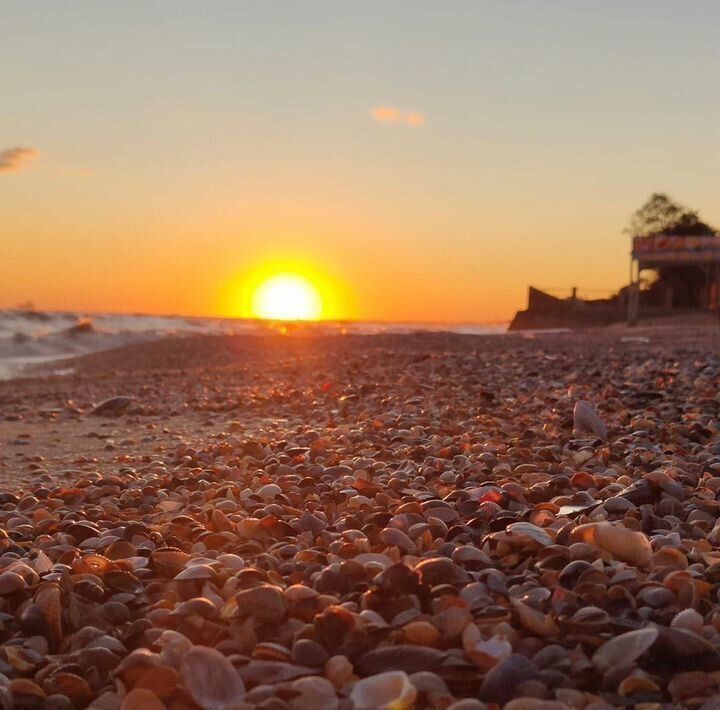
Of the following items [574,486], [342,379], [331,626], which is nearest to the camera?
[331,626]

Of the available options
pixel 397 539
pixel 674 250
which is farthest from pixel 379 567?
pixel 674 250

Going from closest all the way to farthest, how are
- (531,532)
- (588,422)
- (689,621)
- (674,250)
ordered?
(689,621), (531,532), (588,422), (674,250)

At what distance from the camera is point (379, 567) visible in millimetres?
2043

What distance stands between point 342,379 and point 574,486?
5511 millimetres

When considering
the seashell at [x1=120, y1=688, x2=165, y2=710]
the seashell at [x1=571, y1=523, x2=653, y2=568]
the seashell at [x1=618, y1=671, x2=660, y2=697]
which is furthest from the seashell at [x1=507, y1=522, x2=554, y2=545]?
the seashell at [x1=120, y1=688, x2=165, y2=710]

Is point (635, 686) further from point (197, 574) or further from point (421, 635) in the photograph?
point (197, 574)

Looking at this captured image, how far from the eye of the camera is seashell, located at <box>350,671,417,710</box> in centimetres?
150

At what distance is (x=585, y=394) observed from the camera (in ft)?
18.5

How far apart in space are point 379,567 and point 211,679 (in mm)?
586

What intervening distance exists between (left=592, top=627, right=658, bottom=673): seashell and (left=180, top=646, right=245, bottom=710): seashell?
729 millimetres

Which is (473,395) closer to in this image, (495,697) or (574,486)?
(574,486)

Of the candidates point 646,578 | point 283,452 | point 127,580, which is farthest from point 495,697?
point 283,452

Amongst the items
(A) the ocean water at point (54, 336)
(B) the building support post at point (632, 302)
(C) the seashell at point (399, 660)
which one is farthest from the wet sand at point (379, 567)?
(B) the building support post at point (632, 302)

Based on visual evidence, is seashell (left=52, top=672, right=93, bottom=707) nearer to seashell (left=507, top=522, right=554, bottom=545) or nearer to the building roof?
seashell (left=507, top=522, right=554, bottom=545)
